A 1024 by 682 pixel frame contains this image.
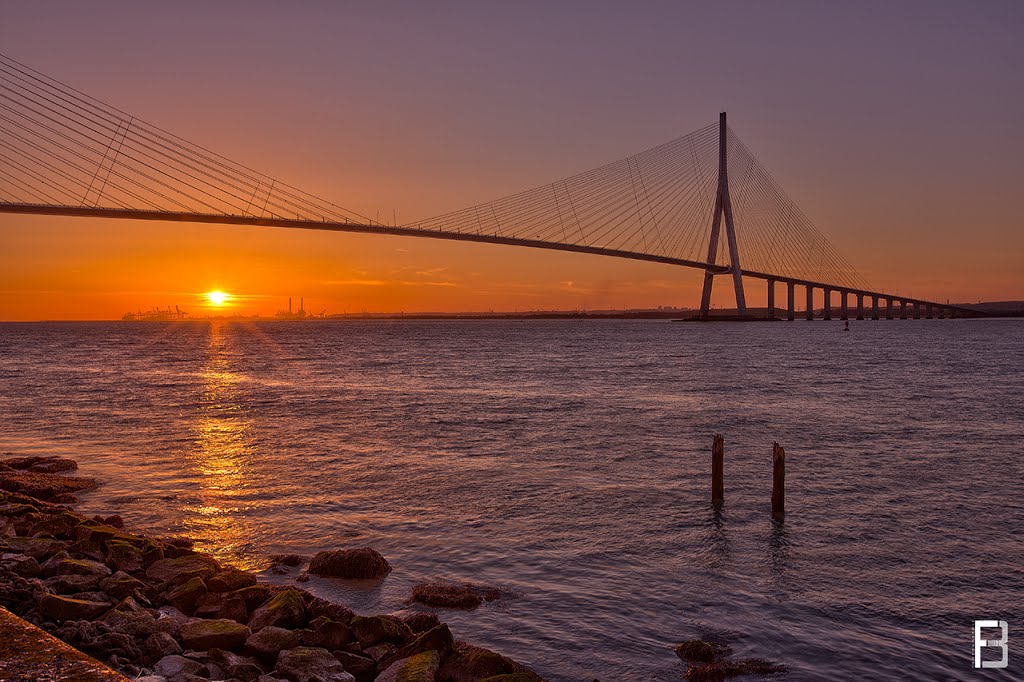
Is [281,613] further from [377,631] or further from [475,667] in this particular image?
[475,667]

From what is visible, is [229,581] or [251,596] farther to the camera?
[229,581]

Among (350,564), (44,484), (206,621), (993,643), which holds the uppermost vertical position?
(206,621)

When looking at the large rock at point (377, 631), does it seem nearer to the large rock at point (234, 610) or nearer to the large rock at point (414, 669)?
Answer: the large rock at point (414, 669)

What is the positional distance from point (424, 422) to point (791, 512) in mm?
14862

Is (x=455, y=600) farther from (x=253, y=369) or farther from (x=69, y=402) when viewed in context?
(x=253, y=369)

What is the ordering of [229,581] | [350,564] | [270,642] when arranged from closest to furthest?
1. [270,642]
2. [229,581]
3. [350,564]

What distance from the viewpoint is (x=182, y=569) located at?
9070mm

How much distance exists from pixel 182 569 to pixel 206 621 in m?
2.09

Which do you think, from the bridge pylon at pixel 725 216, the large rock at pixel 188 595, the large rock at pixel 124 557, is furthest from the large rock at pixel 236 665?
the bridge pylon at pixel 725 216

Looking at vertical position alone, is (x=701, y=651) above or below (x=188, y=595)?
below

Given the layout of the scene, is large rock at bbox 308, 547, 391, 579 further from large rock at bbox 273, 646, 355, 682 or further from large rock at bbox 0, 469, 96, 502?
large rock at bbox 0, 469, 96, 502

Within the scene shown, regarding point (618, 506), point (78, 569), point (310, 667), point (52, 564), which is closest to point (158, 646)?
point (310, 667)

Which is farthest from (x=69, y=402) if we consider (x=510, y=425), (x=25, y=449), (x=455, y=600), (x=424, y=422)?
(x=455, y=600)

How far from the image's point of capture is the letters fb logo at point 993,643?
298 inches
